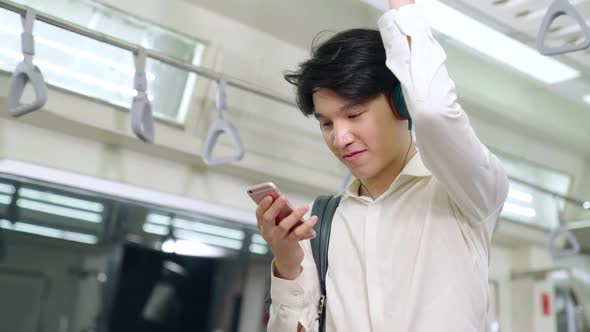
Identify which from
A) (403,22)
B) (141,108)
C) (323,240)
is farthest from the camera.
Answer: (141,108)

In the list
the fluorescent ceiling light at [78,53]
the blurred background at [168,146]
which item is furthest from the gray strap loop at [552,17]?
the fluorescent ceiling light at [78,53]

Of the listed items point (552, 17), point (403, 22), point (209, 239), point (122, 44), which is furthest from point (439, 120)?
point (209, 239)

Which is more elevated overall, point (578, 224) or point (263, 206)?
point (578, 224)

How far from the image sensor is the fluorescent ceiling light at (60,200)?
286 cm

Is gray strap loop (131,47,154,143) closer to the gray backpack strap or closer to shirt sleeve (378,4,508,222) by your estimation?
the gray backpack strap

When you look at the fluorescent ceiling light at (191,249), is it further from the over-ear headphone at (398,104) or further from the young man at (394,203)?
the over-ear headphone at (398,104)

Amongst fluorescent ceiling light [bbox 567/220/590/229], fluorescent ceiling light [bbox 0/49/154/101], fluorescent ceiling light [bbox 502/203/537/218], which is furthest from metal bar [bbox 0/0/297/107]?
fluorescent ceiling light [bbox 567/220/590/229]

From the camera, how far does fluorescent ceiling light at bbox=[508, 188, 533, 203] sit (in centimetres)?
492

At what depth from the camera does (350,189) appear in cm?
132

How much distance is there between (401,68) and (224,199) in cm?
262

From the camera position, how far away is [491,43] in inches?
131

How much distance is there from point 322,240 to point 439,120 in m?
0.43

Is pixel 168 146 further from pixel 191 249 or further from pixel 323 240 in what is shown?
pixel 323 240

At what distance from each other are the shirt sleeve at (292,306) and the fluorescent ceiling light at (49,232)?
1982mm
